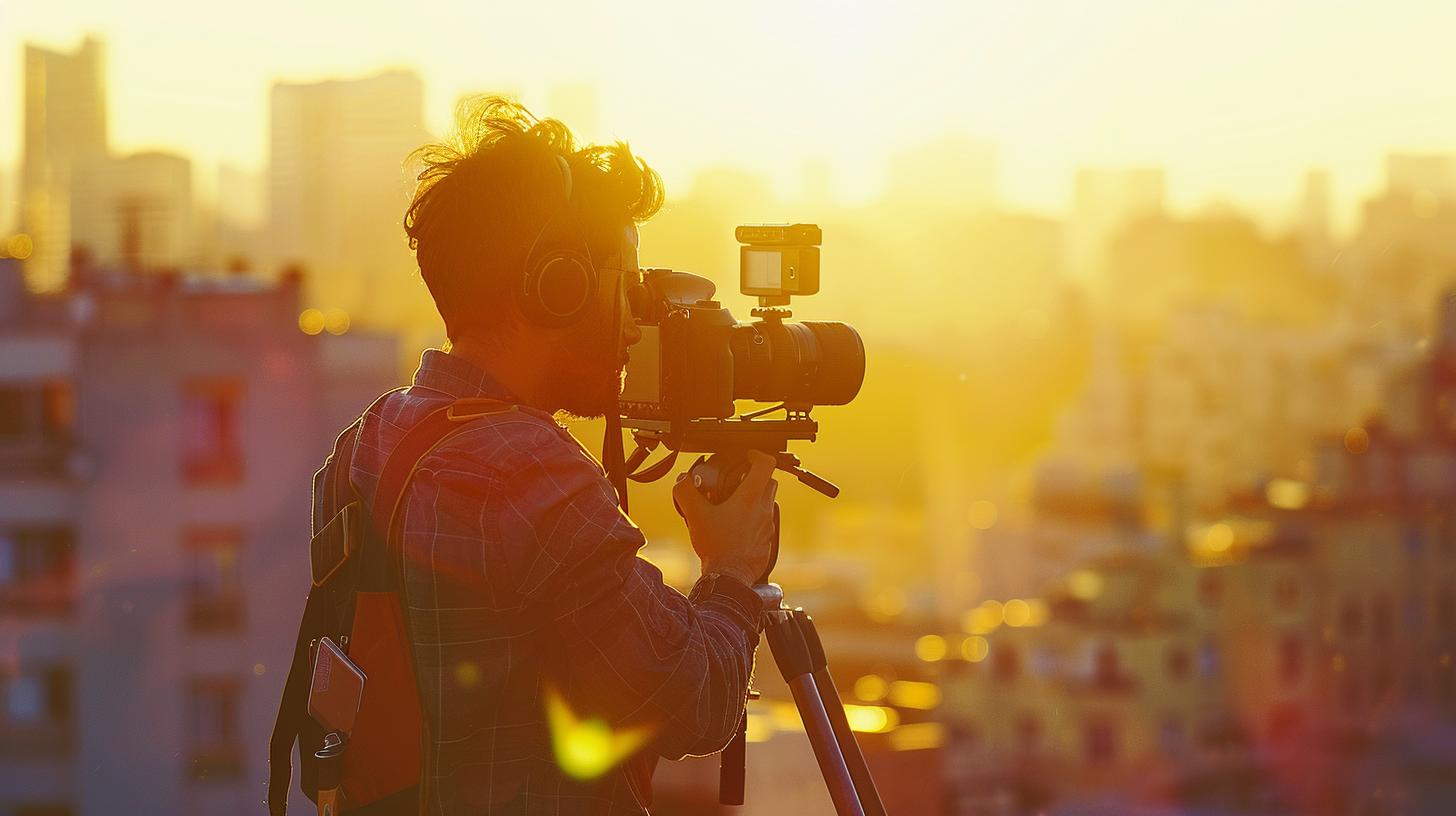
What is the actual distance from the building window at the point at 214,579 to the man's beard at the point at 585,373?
9.44 metres

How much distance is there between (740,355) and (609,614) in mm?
372

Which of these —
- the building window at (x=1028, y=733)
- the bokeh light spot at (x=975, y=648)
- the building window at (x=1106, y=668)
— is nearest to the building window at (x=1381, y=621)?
the building window at (x=1106, y=668)

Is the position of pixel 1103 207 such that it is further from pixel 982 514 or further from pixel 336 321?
pixel 336 321

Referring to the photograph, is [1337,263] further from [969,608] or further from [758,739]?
[758,739]

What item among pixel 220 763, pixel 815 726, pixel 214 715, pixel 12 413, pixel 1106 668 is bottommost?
pixel 1106 668

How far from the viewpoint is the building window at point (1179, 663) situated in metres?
15.6

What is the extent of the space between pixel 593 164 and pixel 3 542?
10.3 m

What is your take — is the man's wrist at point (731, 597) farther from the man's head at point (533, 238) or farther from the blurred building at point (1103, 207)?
the blurred building at point (1103, 207)

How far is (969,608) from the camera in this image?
89.6 ft

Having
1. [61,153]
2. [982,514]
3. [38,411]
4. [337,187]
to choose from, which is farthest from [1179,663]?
[982,514]

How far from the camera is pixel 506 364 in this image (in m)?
1.12

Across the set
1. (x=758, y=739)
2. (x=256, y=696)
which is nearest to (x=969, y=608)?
(x=256, y=696)

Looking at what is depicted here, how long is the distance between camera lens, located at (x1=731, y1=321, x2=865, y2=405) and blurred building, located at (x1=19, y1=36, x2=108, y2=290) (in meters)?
9.41

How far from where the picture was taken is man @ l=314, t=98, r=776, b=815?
103cm
